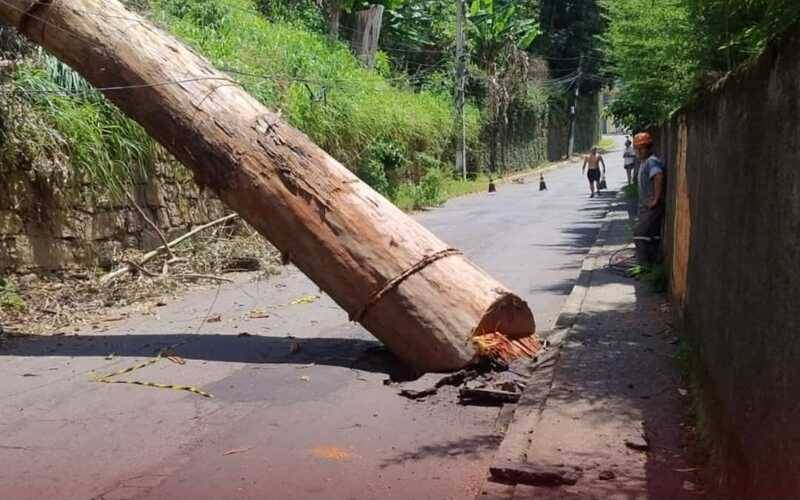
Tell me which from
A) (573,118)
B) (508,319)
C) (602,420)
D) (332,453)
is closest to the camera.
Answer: (332,453)

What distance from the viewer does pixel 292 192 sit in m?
7.12

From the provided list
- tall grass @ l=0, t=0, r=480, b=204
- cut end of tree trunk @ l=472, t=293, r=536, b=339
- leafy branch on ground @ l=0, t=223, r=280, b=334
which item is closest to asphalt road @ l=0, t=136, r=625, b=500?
leafy branch on ground @ l=0, t=223, r=280, b=334

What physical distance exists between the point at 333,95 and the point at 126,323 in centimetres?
1198

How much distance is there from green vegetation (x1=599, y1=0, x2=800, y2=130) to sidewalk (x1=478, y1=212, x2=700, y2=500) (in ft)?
7.21

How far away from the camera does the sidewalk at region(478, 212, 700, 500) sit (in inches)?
174

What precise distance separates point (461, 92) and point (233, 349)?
87.8ft

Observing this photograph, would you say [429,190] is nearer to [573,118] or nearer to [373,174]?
[373,174]

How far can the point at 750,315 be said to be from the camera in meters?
3.88

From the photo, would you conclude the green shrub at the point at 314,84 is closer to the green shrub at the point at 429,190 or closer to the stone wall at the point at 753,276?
the green shrub at the point at 429,190

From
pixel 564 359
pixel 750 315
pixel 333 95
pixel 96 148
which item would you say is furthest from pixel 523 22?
pixel 750 315

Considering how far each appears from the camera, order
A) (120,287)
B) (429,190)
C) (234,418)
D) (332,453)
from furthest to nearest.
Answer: (429,190)
(120,287)
(234,418)
(332,453)

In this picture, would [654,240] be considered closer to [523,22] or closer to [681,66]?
[681,66]

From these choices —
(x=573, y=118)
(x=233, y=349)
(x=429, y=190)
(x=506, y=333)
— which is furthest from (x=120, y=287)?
(x=573, y=118)

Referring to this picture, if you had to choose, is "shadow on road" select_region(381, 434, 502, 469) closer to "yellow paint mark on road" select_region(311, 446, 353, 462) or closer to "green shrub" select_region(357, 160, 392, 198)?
"yellow paint mark on road" select_region(311, 446, 353, 462)
